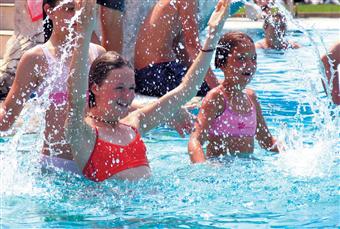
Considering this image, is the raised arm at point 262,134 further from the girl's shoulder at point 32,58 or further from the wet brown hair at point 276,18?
the wet brown hair at point 276,18

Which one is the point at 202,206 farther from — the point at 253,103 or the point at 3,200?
the point at 253,103

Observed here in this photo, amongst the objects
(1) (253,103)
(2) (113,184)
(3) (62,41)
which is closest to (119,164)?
(2) (113,184)

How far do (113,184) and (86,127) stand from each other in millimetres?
366

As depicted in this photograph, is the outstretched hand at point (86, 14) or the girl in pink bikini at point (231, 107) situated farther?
the girl in pink bikini at point (231, 107)

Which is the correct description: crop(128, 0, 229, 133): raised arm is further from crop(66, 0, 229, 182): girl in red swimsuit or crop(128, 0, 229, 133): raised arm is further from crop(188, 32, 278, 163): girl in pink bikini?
crop(188, 32, 278, 163): girl in pink bikini

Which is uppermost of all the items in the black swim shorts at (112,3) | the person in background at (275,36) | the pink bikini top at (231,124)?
the black swim shorts at (112,3)

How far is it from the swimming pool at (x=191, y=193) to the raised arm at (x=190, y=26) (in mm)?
1010

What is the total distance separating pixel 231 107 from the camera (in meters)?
5.60

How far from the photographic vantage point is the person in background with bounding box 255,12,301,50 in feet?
37.1

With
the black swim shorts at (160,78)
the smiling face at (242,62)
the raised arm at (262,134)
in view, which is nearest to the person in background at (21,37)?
the black swim shorts at (160,78)

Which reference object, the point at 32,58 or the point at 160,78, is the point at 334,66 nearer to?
the point at 160,78

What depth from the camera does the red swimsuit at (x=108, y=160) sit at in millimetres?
4309

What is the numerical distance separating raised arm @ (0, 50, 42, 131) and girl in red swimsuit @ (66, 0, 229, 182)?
0.36 meters

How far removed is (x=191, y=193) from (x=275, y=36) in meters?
7.46
